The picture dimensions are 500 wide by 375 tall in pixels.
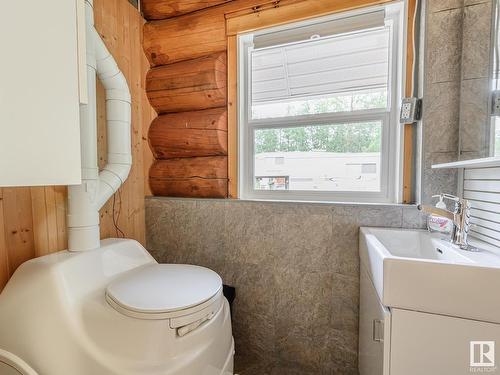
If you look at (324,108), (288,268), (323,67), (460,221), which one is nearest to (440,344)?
(460,221)

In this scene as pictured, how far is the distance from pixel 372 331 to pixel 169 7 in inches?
89.0

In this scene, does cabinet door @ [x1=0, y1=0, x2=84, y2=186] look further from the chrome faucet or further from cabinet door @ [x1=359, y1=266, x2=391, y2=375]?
the chrome faucet

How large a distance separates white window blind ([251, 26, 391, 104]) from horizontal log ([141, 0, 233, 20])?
0.48m

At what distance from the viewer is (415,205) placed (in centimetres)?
127

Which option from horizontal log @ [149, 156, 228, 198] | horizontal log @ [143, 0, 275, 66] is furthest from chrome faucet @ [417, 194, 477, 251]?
horizontal log @ [143, 0, 275, 66]

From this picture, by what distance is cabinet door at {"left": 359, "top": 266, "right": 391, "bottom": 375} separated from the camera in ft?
2.67

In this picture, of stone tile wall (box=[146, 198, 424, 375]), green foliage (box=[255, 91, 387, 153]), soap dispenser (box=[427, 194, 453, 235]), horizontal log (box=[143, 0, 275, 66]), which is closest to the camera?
soap dispenser (box=[427, 194, 453, 235])

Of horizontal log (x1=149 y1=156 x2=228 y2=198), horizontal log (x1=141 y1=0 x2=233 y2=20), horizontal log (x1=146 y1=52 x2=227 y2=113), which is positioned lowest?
horizontal log (x1=149 y1=156 x2=228 y2=198)

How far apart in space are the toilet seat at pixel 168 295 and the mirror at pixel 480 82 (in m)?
1.34

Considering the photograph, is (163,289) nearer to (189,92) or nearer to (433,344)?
(433,344)

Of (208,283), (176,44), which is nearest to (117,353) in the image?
(208,283)

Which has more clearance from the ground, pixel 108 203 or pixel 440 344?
pixel 108 203

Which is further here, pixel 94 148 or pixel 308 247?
pixel 308 247

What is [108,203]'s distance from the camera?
1.57 metres
